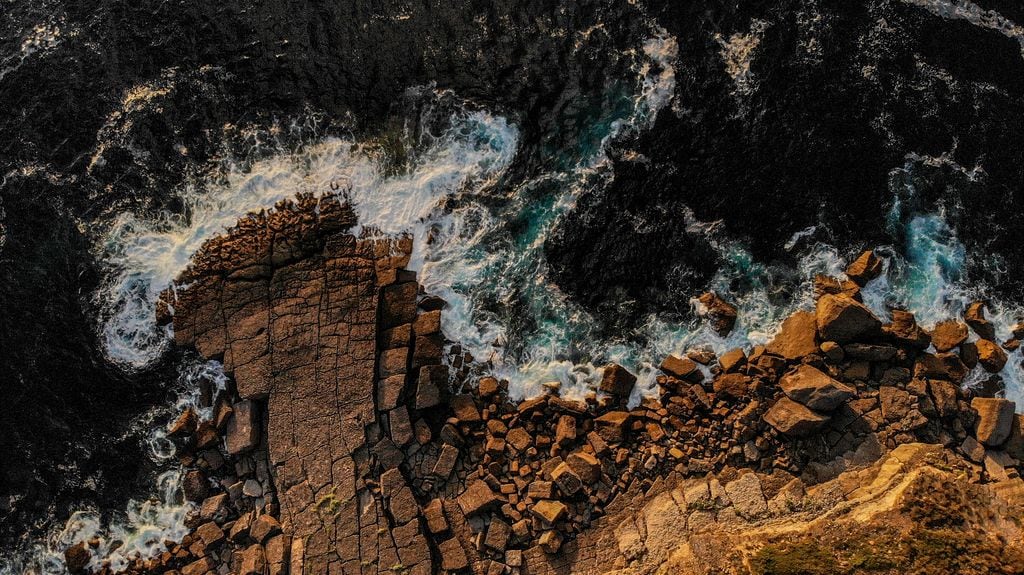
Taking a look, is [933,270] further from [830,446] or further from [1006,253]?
[830,446]

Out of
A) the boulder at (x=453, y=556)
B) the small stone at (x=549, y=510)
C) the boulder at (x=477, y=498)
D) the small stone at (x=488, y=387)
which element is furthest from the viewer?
the small stone at (x=488, y=387)

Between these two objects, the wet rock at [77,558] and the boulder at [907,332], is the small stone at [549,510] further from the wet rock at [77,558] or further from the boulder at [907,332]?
the wet rock at [77,558]

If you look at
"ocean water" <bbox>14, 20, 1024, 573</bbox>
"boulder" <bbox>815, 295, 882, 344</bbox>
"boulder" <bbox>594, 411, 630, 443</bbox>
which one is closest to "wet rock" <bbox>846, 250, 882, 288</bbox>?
"ocean water" <bbox>14, 20, 1024, 573</bbox>

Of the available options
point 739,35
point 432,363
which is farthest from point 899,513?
point 739,35

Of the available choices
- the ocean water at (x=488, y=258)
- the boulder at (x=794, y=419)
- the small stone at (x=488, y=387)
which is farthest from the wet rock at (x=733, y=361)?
the small stone at (x=488, y=387)

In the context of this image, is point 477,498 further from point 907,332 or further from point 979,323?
point 979,323
